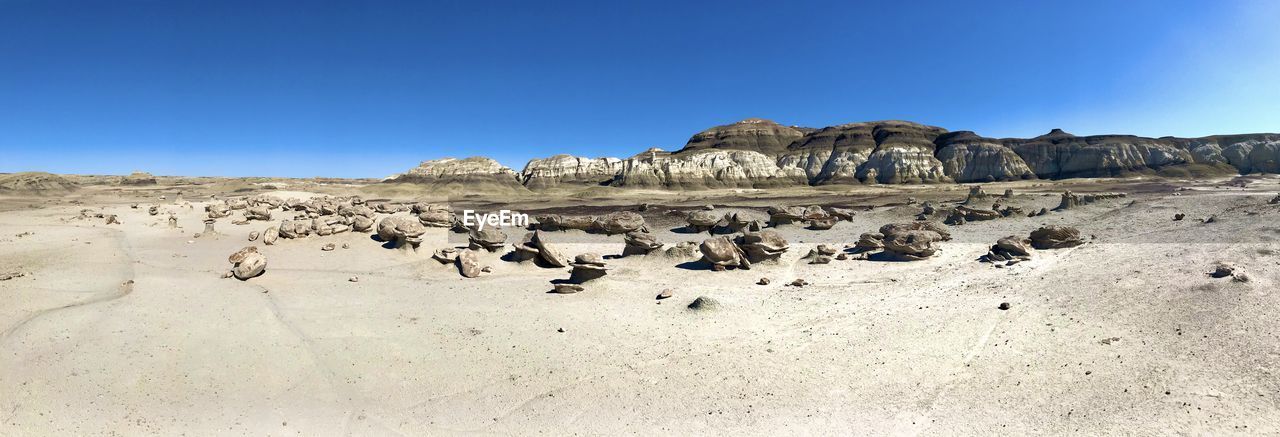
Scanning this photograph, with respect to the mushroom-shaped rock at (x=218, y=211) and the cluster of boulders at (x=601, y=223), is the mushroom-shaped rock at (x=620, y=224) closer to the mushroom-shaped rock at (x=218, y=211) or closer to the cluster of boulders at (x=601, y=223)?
the cluster of boulders at (x=601, y=223)

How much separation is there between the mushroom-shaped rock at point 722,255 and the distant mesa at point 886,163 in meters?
67.1

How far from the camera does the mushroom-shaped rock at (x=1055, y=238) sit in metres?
12.3

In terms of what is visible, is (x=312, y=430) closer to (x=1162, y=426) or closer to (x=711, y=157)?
(x=1162, y=426)

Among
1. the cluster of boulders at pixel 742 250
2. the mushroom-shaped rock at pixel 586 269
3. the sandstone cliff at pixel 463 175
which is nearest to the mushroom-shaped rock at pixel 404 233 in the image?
the mushroom-shaped rock at pixel 586 269

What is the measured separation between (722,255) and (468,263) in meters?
5.94

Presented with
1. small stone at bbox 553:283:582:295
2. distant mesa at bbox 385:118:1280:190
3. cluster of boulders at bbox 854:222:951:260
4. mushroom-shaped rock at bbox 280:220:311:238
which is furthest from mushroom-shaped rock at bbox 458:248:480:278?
distant mesa at bbox 385:118:1280:190

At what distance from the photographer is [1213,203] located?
20.0 metres

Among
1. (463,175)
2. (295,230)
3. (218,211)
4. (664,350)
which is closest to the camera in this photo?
(664,350)

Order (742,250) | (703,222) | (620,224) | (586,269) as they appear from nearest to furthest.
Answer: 1. (586,269)
2. (742,250)
3. (620,224)
4. (703,222)

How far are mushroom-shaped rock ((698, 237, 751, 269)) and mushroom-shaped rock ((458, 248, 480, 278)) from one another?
17.4 ft

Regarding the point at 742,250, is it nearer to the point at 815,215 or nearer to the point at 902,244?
the point at 902,244

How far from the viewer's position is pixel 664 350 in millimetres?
6992

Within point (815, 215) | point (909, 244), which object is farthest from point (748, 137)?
point (909, 244)

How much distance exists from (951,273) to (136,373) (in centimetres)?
1334
